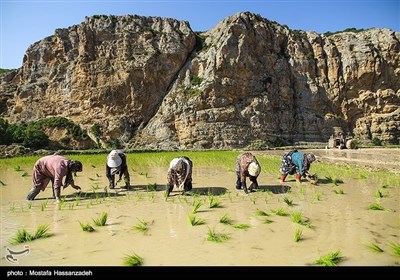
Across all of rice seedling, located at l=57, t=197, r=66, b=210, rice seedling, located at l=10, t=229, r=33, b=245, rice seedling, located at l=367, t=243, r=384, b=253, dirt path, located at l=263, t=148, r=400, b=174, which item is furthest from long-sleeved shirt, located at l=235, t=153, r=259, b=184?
dirt path, located at l=263, t=148, r=400, b=174

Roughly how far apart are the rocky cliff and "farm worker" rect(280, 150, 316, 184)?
3718 cm

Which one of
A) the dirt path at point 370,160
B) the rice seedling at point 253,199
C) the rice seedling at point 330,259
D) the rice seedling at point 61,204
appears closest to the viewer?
the rice seedling at point 330,259

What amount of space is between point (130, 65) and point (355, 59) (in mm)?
42332

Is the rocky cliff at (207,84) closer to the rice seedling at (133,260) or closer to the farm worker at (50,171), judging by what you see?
the farm worker at (50,171)

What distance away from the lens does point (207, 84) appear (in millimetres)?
51438

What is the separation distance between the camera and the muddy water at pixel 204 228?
4227mm

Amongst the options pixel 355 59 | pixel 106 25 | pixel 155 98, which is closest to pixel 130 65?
pixel 155 98

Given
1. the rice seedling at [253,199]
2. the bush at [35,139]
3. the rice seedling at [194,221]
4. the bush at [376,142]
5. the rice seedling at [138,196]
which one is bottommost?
the bush at [376,142]

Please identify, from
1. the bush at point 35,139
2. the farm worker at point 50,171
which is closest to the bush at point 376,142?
the bush at point 35,139

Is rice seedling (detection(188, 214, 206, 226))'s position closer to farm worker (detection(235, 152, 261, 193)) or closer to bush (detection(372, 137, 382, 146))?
farm worker (detection(235, 152, 261, 193))

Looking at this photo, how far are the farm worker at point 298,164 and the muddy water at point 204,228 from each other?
3.93ft

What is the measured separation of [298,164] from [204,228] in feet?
20.2

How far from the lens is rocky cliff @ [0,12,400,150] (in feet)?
169

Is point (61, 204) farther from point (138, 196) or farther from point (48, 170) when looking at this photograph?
point (138, 196)
